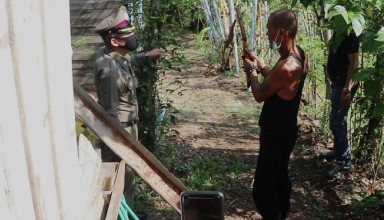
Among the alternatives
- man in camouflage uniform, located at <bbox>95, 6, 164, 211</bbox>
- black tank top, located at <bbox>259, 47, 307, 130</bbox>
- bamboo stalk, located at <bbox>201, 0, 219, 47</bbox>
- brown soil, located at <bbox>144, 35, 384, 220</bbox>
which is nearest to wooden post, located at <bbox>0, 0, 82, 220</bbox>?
man in camouflage uniform, located at <bbox>95, 6, 164, 211</bbox>

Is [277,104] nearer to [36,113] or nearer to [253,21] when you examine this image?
[36,113]

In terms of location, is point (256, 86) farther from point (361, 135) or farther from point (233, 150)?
point (233, 150)

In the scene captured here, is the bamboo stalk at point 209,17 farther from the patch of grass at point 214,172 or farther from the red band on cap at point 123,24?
the red band on cap at point 123,24

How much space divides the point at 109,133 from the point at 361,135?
4007 mm

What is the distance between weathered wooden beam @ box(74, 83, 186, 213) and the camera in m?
1.99

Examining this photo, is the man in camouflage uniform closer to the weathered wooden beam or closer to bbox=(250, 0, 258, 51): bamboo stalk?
the weathered wooden beam

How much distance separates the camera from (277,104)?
12.9 feet

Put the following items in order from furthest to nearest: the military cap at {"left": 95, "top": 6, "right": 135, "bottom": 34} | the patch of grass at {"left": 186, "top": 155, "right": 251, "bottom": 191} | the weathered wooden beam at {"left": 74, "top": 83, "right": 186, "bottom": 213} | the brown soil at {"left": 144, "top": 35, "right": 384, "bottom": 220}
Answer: the patch of grass at {"left": 186, "top": 155, "right": 251, "bottom": 191} < the brown soil at {"left": 144, "top": 35, "right": 384, "bottom": 220} < the military cap at {"left": 95, "top": 6, "right": 135, "bottom": 34} < the weathered wooden beam at {"left": 74, "top": 83, "right": 186, "bottom": 213}

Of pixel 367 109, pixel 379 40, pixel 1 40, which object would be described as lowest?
pixel 367 109

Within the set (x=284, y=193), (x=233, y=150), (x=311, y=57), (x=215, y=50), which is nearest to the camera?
(x=284, y=193)

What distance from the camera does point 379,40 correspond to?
9.39 ft

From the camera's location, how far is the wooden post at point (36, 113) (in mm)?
1007

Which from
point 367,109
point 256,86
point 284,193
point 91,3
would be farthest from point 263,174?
point 91,3

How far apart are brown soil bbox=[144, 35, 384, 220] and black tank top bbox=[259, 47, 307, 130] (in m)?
1.16
